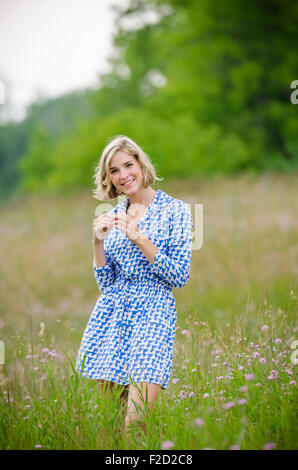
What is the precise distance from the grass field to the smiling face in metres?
1.02

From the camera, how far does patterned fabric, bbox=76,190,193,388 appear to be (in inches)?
108

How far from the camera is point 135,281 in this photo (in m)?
2.99

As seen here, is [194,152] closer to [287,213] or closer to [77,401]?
[287,213]

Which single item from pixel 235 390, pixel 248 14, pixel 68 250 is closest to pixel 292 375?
pixel 235 390

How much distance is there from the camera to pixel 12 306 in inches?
368

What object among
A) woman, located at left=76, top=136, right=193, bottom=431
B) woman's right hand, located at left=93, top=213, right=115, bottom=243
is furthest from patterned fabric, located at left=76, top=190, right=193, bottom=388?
woman's right hand, located at left=93, top=213, right=115, bottom=243

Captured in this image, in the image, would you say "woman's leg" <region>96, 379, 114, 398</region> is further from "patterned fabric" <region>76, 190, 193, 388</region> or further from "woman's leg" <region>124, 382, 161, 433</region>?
"woman's leg" <region>124, 382, 161, 433</region>

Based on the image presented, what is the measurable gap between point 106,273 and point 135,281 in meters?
0.24

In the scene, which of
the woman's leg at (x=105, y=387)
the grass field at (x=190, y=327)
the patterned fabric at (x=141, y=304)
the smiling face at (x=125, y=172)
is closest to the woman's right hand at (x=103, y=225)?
the patterned fabric at (x=141, y=304)

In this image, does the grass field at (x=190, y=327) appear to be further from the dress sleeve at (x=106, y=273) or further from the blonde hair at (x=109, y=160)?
the blonde hair at (x=109, y=160)

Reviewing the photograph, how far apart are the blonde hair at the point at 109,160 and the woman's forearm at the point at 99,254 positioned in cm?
45

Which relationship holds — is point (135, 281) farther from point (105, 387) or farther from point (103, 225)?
point (105, 387)

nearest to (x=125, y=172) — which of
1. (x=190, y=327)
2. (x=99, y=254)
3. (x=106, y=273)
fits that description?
(x=99, y=254)

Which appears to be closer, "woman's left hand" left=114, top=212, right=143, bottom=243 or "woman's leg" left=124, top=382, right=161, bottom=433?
"woman's leg" left=124, top=382, right=161, bottom=433
